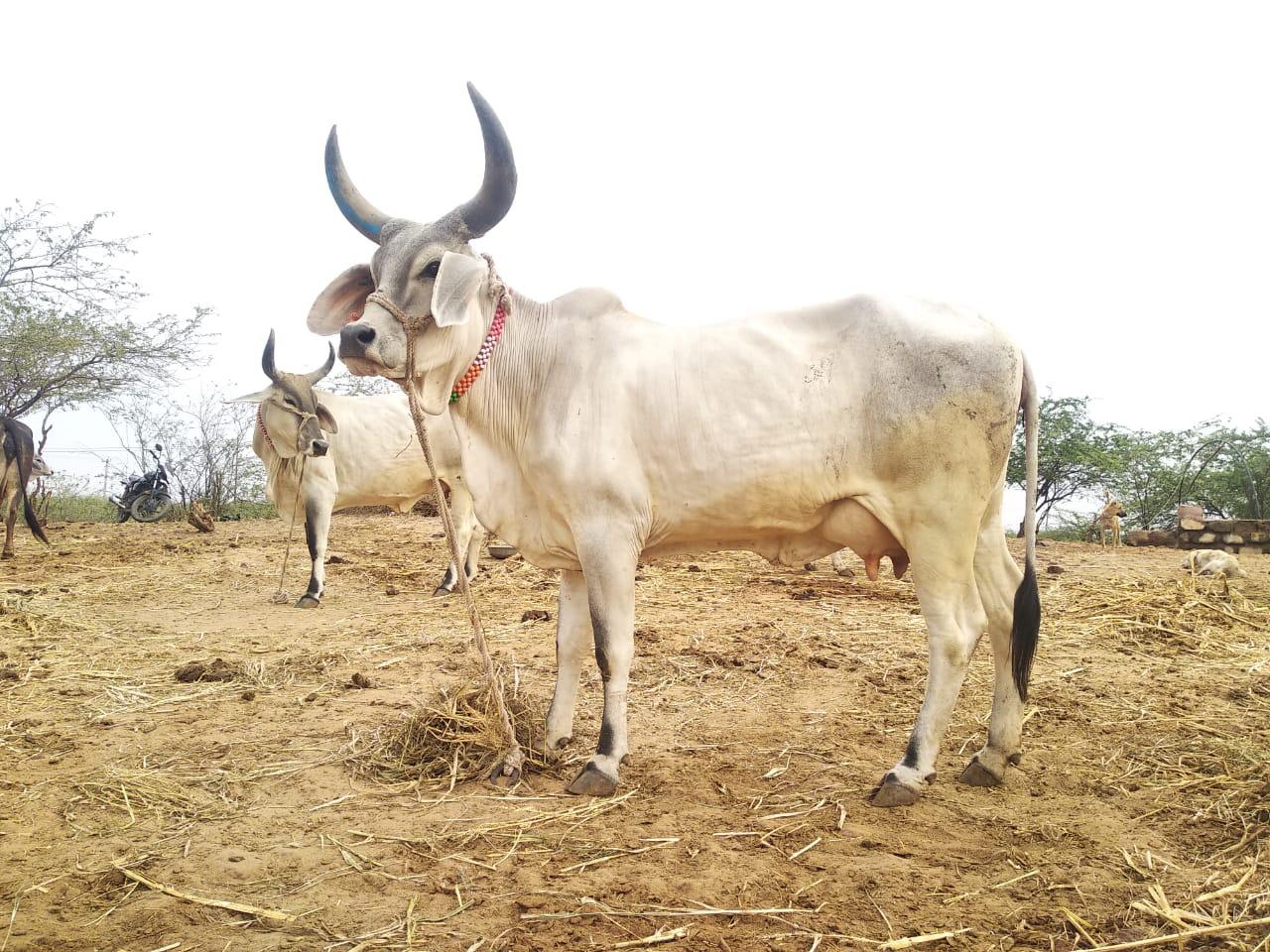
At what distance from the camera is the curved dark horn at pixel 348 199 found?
388 centimetres

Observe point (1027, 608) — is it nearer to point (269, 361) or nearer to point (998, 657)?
point (998, 657)

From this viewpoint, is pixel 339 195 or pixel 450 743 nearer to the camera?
pixel 450 743

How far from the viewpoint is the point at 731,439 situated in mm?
3555

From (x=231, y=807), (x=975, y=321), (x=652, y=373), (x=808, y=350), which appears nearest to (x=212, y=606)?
(x=231, y=807)

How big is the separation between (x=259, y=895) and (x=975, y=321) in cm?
314

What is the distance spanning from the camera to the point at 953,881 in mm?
2635

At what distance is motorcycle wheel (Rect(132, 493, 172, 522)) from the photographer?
59.0 feet

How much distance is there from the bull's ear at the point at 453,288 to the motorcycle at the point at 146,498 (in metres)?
16.7

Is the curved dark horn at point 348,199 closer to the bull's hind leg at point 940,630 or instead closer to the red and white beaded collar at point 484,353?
the red and white beaded collar at point 484,353

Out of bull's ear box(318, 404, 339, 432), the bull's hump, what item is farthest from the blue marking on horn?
bull's ear box(318, 404, 339, 432)

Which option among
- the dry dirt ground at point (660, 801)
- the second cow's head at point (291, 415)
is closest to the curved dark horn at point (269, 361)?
the second cow's head at point (291, 415)

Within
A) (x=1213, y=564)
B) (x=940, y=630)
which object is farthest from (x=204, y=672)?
(x=1213, y=564)

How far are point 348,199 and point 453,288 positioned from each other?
33.0 inches

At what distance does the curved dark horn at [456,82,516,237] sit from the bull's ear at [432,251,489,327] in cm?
25
